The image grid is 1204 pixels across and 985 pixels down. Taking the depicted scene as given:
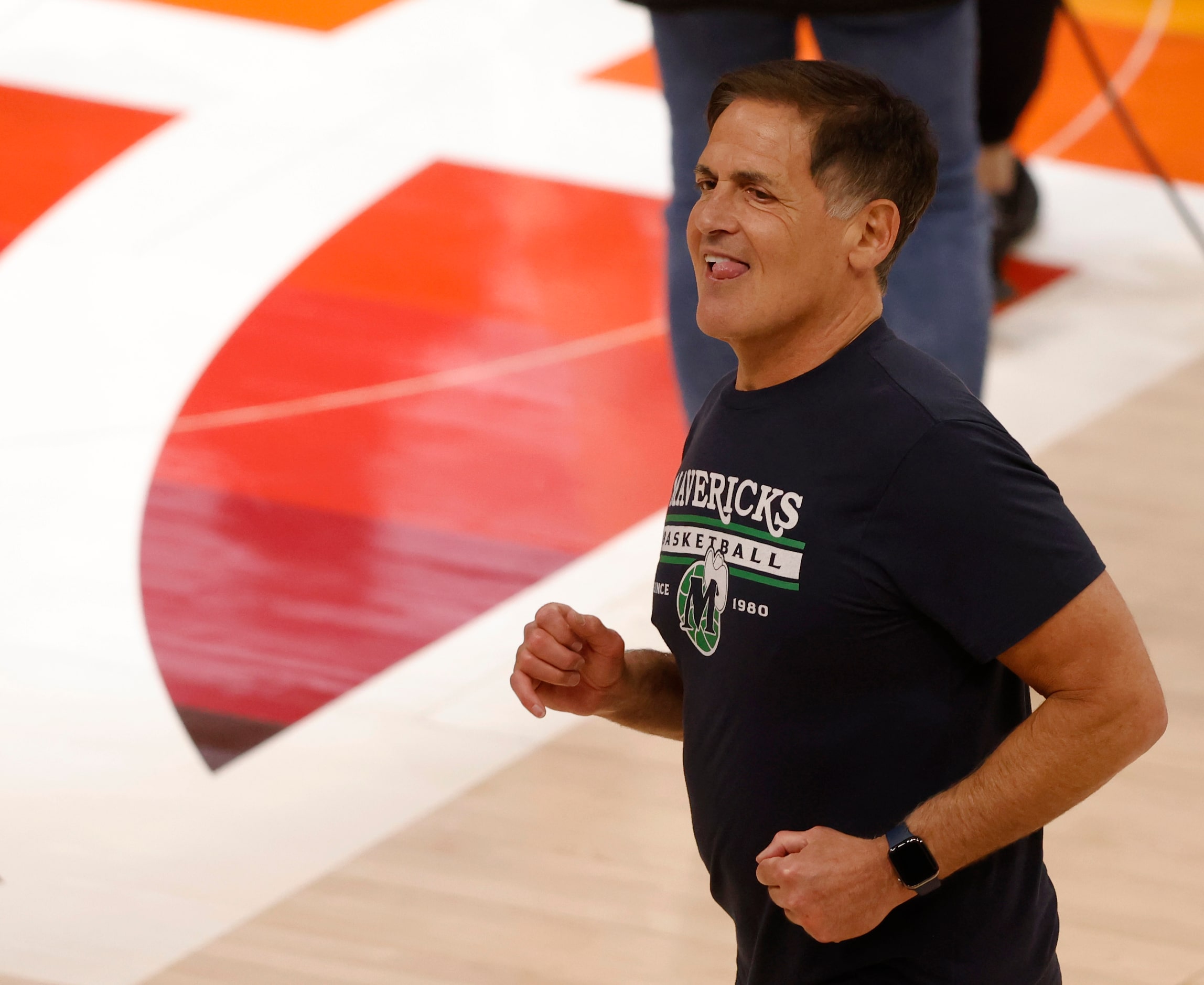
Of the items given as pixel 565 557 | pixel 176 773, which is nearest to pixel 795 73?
pixel 176 773

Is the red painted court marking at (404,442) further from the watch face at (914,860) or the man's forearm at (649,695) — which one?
the watch face at (914,860)

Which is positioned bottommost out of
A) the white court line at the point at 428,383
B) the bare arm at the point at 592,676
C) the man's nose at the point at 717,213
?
the bare arm at the point at 592,676

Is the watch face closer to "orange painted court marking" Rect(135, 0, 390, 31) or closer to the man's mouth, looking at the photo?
the man's mouth

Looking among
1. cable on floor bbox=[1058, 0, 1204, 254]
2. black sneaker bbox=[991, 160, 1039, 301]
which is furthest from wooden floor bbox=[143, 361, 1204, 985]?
cable on floor bbox=[1058, 0, 1204, 254]

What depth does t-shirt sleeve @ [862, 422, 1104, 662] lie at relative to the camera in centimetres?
154

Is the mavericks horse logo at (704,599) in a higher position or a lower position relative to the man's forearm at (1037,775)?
higher

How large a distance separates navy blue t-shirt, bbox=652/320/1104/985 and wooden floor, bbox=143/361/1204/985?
88cm

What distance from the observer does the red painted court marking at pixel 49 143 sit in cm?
502

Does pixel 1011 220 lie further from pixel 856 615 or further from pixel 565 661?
pixel 856 615

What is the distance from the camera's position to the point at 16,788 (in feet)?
9.64

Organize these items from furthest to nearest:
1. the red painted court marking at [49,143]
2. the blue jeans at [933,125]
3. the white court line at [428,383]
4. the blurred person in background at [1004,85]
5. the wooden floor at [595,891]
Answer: the red painted court marking at [49,143], the blurred person in background at [1004,85], the white court line at [428,383], the blue jeans at [933,125], the wooden floor at [595,891]

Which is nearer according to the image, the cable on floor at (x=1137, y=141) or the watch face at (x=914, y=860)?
the watch face at (x=914, y=860)

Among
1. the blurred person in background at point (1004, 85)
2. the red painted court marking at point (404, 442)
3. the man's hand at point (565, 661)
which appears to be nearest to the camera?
the man's hand at point (565, 661)

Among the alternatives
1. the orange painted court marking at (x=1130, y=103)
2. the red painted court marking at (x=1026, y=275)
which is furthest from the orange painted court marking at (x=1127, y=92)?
the red painted court marking at (x=1026, y=275)
